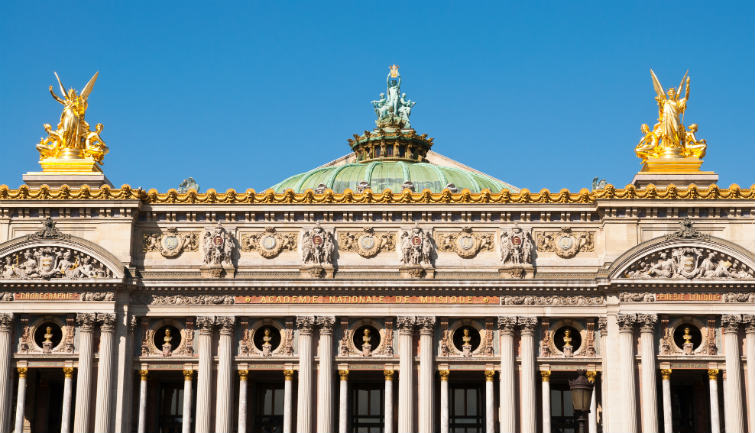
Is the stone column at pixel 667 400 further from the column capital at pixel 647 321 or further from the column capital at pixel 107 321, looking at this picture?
the column capital at pixel 107 321

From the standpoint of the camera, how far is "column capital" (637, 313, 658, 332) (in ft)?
155

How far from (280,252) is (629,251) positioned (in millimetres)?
14293

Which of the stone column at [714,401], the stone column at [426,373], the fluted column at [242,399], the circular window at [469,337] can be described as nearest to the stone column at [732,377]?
the stone column at [714,401]

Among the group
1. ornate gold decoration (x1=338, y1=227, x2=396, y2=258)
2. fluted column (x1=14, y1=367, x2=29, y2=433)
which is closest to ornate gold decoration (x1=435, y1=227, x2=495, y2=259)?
ornate gold decoration (x1=338, y1=227, x2=396, y2=258)

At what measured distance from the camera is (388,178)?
197ft

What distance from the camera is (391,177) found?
197 ft

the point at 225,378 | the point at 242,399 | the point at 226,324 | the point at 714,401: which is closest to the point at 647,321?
the point at 714,401

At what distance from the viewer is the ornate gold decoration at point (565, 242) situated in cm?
4925

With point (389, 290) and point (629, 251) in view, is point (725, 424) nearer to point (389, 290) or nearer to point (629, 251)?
point (629, 251)

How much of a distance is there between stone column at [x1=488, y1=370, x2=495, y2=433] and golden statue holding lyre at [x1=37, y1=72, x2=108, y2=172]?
746 inches

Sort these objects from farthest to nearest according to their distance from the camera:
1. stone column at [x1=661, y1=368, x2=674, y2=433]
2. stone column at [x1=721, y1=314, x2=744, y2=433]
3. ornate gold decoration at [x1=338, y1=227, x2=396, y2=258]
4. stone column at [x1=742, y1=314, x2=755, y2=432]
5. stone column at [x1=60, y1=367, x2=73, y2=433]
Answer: ornate gold decoration at [x1=338, y1=227, x2=396, y2=258] → stone column at [x1=60, y1=367, x2=73, y2=433] → stone column at [x1=742, y1=314, x2=755, y2=432] → stone column at [x1=661, y1=368, x2=674, y2=433] → stone column at [x1=721, y1=314, x2=744, y2=433]

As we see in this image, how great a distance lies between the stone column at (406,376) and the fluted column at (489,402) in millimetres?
2944

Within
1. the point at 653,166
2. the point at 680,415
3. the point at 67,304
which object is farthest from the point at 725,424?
the point at 67,304

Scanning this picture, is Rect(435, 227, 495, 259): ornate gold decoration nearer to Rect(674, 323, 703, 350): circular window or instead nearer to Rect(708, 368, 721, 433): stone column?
Rect(674, 323, 703, 350): circular window
